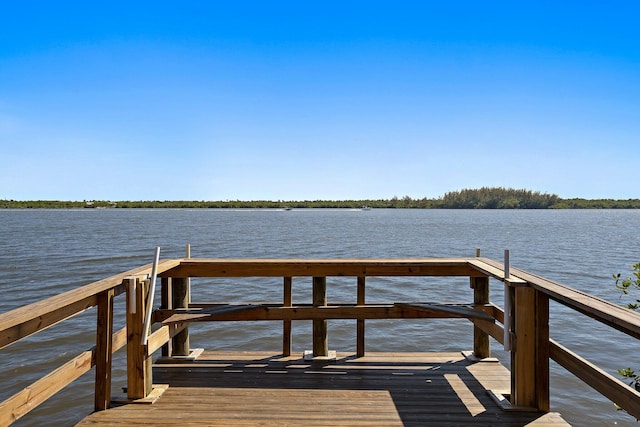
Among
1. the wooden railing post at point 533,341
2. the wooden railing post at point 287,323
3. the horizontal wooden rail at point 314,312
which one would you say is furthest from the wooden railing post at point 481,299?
the wooden railing post at point 287,323

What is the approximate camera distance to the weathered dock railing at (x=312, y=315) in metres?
2.44

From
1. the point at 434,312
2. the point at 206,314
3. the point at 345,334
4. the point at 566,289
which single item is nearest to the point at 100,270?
the point at 345,334

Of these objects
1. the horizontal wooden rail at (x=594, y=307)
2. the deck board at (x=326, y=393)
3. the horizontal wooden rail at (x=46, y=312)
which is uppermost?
the horizontal wooden rail at (x=594, y=307)

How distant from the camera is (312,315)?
416 cm

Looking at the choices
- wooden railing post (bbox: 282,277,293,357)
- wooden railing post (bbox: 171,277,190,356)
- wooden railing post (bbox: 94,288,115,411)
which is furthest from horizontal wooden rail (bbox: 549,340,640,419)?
wooden railing post (bbox: 171,277,190,356)

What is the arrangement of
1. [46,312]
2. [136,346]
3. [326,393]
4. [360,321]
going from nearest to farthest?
[46,312]
[136,346]
[326,393]
[360,321]

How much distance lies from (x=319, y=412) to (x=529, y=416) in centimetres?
151

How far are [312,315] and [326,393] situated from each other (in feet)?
2.43

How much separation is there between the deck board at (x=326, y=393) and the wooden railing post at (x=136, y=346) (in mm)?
132

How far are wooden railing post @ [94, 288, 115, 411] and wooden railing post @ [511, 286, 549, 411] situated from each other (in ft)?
9.81

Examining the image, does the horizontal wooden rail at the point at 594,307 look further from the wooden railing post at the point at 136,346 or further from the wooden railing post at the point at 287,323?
the wooden railing post at the point at 136,346

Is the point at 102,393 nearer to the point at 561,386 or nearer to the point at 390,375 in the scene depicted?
the point at 390,375

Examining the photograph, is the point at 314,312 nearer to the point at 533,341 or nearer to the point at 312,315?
the point at 312,315

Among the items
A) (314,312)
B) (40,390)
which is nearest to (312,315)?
(314,312)
